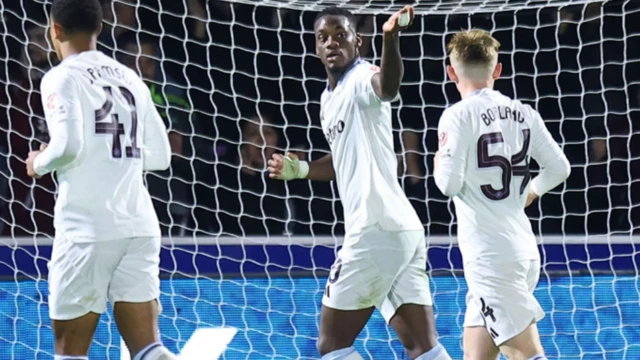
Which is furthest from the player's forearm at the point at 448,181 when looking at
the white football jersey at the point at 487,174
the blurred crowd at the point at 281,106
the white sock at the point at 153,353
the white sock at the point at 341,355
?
the blurred crowd at the point at 281,106

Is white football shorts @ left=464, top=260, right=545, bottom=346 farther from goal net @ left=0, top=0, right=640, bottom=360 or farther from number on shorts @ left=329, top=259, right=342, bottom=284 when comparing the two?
goal net @ left=0, top=0, right=640, bottom=360

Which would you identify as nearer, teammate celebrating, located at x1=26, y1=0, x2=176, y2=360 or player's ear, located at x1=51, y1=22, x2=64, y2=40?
teammate celebrating, located at x1=26, y1=0, x2=176, y2=360

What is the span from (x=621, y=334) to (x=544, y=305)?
36 centimetres

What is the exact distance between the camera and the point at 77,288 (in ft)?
12.2

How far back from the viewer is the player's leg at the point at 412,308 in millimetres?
4035

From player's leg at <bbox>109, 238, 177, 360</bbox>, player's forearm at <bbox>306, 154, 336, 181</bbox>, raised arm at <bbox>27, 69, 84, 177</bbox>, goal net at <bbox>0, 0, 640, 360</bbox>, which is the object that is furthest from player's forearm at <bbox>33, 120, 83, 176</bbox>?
goal net at <bbox>0, 0, 640, 360</bbox>

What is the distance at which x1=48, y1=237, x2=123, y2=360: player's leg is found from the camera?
371cm

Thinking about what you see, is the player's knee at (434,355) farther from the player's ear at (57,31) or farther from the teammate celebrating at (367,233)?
the player's ear at (57,31)

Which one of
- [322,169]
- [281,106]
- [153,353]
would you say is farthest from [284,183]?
[153,353]

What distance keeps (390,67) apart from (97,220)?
3.18 feet

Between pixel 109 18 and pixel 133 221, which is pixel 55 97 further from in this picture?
pixel 109 18

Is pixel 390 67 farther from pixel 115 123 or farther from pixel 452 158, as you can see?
pixel 115 123

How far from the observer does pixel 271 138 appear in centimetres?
667

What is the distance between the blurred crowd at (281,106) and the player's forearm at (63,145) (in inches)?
98.2
